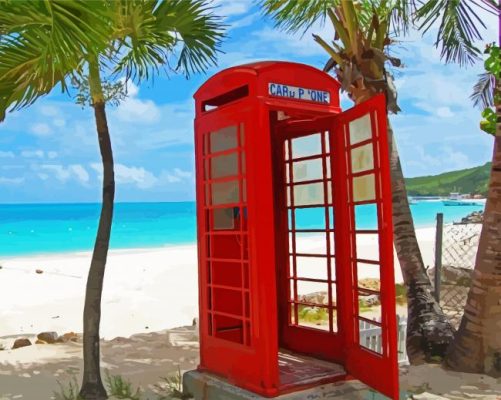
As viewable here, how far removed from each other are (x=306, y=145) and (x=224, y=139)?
879 mm

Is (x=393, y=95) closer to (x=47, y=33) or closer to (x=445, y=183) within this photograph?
(x=47, y=33)

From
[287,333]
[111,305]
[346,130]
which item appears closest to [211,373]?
[287,333]

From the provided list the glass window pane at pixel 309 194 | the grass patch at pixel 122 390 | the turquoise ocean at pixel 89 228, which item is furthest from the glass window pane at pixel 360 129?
the turquoise ocean at pixel 89 228

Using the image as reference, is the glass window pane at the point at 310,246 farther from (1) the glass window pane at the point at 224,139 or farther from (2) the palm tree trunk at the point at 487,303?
(1) the glass window pane at the point at 224,139

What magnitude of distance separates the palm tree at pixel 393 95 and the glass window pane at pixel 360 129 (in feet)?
4.94

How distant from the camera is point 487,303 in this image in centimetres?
621

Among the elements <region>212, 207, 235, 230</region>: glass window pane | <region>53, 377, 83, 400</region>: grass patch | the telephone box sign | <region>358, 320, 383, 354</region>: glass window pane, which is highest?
the telephone box sign

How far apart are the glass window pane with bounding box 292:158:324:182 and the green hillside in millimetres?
92874

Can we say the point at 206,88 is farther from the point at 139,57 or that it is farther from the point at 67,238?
the point at 67,238

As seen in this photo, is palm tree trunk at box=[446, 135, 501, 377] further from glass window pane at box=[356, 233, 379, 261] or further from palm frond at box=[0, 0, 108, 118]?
palm frond at box=[0, 0, 108, 118]

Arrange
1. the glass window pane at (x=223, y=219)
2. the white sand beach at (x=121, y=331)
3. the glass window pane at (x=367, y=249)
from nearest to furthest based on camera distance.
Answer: the glass window pane at (x=223, y=219), the white sand beach at (x=121, y=331), the glass window pane at (x=367, y=249)

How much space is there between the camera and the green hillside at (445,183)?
315ft

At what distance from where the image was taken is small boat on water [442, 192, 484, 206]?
86.8 metres

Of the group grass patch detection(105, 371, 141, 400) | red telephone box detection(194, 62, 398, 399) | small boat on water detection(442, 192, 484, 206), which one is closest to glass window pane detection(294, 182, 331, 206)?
red telephone box detection(194, 62, 398, 399)
